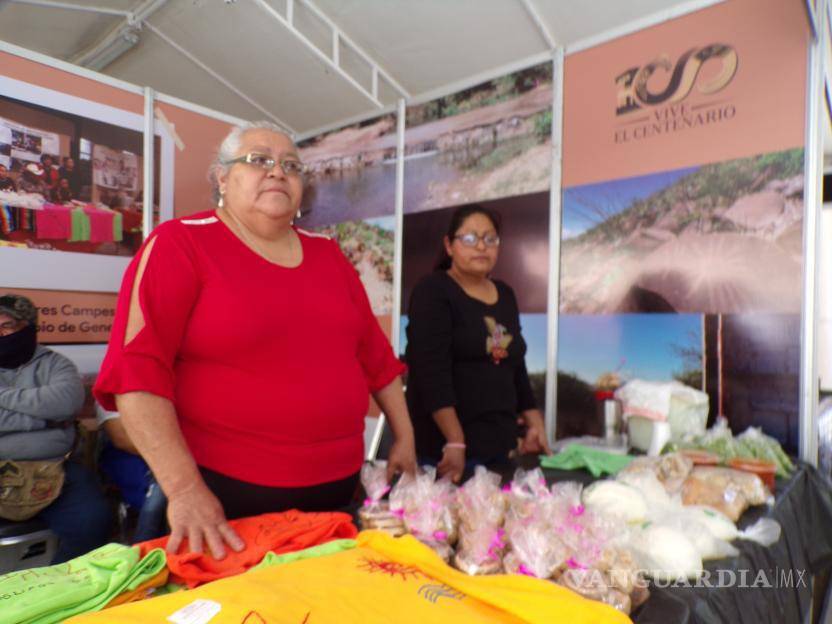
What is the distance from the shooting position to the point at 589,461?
2.04m

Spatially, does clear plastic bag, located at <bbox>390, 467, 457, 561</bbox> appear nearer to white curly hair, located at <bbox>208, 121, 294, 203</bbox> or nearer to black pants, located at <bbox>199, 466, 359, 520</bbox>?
black pants, located at <bbox>199, 466, 359, 520</bbox>

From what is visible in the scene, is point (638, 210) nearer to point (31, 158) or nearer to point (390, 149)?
point (390, 149)

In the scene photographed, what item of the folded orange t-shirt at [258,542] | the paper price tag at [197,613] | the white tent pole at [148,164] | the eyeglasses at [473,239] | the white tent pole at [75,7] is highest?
the white tent pole at [75,7]

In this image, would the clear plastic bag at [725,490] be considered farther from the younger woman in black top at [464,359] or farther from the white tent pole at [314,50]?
the white tent pole at [314,50]

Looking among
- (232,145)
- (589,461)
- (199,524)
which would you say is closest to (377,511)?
(199,524)

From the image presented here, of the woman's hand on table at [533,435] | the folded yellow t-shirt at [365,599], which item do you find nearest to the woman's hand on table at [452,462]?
the woman's hand on table at [533,435]

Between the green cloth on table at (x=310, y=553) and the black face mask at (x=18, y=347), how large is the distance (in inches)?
74.5

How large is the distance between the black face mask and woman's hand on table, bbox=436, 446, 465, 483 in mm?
1751

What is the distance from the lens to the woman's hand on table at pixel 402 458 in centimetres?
167

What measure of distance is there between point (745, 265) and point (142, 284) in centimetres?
234

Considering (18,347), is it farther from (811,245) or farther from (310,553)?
(811,245)

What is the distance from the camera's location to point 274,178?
1515 mm

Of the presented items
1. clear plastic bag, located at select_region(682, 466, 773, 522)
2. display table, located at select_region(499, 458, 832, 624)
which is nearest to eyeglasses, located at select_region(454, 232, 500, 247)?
display table, located at select_region(499, 458, 832, 624)

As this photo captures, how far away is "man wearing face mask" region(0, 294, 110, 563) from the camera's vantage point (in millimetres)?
2105
